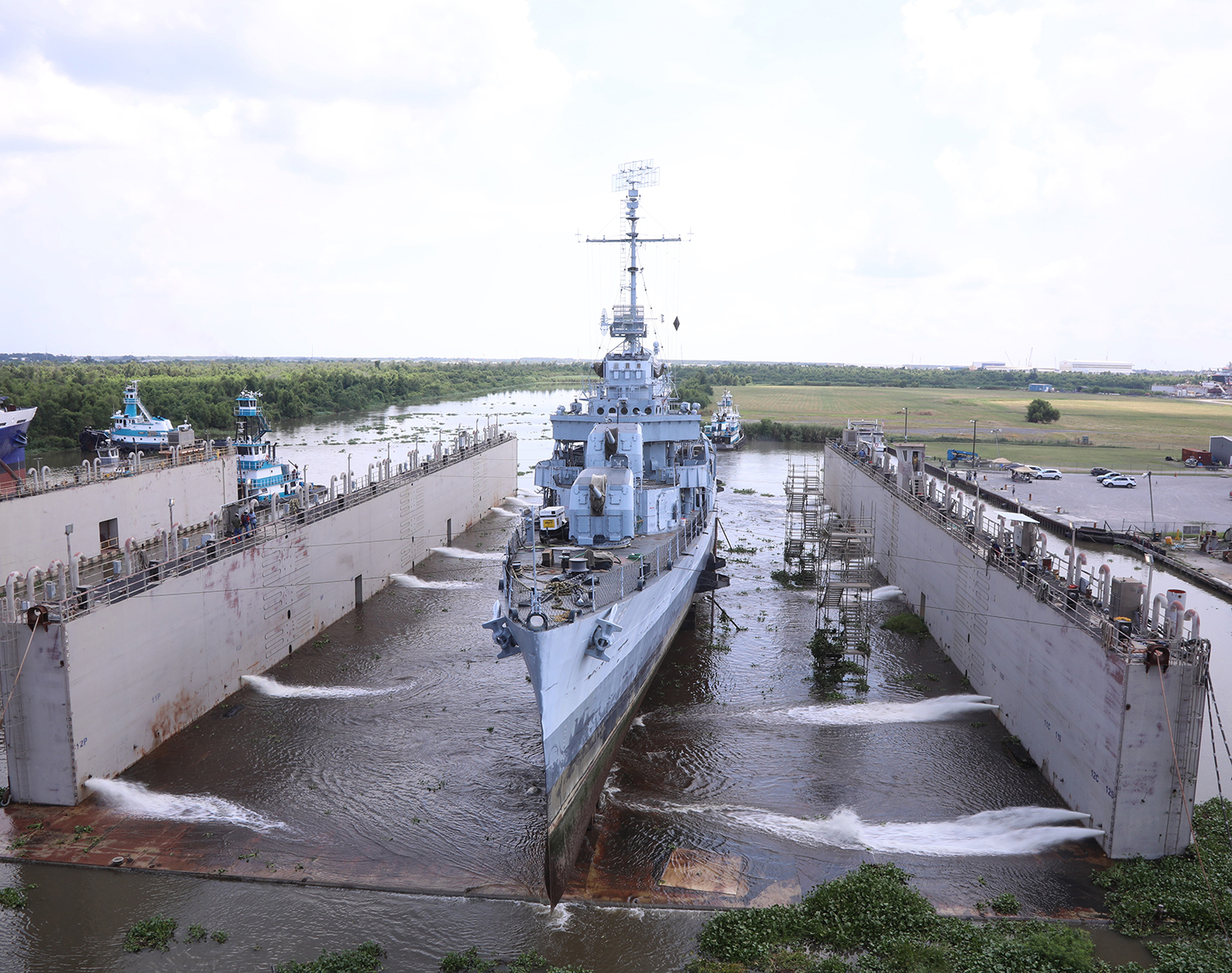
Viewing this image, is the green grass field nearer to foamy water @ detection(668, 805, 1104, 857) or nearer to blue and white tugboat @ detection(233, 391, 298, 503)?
foamy water @ detection(668, 805, 1104, 857)

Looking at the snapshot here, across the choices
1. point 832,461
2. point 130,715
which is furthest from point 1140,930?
point 832,461

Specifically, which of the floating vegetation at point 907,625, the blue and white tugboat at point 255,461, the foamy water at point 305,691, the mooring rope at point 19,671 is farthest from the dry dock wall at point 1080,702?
the blue and white tugboat at point 255,461

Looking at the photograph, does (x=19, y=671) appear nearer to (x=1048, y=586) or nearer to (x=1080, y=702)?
(x=1080, y=702)

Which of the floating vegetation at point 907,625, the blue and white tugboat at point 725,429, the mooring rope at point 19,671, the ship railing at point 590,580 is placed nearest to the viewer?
the mooring rope at point 19,671

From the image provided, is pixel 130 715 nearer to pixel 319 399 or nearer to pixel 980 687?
pixel 980 687

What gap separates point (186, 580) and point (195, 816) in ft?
18.9

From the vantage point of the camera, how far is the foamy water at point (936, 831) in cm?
1481

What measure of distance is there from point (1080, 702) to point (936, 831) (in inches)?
144

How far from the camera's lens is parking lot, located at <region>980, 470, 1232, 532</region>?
42.0 m

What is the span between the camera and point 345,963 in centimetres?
1177

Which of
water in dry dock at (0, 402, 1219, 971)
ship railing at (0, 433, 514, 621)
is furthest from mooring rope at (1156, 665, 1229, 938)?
ship railing at (0, 433, 514, 621)

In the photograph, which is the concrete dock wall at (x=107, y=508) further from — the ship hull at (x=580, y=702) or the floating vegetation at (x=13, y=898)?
the ship hull at (x=580, y=702)

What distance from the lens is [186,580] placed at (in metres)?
19.0

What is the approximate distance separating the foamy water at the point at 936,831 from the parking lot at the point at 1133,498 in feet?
99.4
